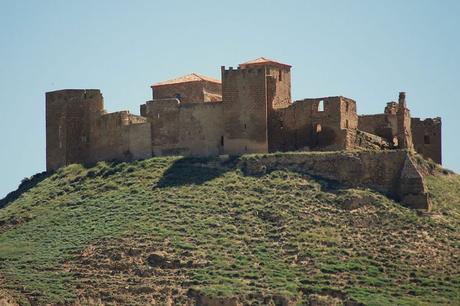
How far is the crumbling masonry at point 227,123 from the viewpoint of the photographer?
64.1 m

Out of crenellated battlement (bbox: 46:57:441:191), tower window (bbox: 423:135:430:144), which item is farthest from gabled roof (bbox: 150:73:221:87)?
tower window (bbox: 423:135:430:144)

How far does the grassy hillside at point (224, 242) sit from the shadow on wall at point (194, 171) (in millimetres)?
57

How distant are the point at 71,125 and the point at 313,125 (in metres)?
11.5

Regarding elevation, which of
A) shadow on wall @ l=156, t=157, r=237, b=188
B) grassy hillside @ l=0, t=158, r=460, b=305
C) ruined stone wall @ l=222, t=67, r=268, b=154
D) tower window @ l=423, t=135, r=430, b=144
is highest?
ruined stone wall @ l=222, t=67, r=268, b=154

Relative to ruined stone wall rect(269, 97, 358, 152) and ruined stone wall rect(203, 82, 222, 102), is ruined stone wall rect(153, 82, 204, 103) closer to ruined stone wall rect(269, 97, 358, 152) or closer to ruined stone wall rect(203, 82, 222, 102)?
ruined stone wall rect(203, 82, 222, 102)

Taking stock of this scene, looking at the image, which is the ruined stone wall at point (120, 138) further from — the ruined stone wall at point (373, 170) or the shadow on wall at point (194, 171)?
the ruined stone wall at point (373, 170)

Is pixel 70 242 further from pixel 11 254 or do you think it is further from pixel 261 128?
pixel 261 128

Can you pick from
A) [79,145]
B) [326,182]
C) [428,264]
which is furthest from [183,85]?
[428,264]

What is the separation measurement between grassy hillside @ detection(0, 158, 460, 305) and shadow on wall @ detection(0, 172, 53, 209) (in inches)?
108

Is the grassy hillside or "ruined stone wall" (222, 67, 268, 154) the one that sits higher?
"ruined stone wall" (222, 67, 268, 154)

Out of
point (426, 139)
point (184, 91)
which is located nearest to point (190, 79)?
point (184, 91)

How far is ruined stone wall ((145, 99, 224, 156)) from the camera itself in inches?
2574

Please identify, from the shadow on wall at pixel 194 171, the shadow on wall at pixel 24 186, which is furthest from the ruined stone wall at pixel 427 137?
the shadow on wall at pixel 24 186

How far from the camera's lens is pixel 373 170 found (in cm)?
6162
